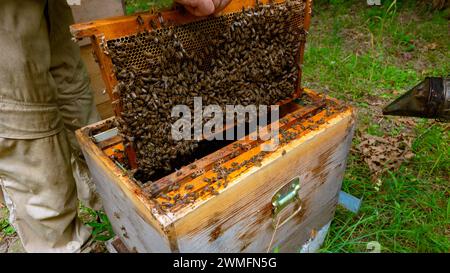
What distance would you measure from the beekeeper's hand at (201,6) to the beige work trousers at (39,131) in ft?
3.00

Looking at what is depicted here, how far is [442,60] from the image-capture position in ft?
14.5

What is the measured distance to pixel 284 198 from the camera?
1.69 meters

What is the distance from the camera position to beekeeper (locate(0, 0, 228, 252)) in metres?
1.71

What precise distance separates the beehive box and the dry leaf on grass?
0.93 metres

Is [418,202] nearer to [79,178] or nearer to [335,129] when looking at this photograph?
[335,129]

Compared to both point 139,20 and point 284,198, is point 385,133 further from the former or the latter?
point 139,20

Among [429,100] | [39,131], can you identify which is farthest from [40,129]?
[429,100]

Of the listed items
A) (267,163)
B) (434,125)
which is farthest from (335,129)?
(434,125)

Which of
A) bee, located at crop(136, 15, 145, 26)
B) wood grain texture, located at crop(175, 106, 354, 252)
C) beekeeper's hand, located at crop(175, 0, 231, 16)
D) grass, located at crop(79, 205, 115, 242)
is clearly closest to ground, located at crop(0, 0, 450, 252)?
grass, located at crop(79, 205, 115, 242)

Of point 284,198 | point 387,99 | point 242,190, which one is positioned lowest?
point 387,99

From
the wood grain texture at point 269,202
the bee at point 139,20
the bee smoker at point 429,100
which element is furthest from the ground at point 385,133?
the bee at point 139,20

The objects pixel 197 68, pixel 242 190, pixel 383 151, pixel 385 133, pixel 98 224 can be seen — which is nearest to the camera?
pixel 242 190

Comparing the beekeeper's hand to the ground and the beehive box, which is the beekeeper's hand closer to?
the beehive box

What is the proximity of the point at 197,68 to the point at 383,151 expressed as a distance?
2.14m
